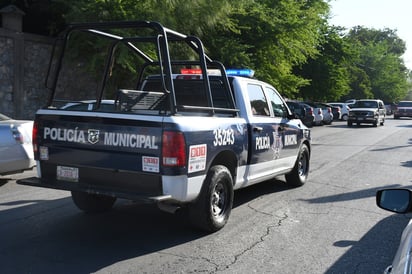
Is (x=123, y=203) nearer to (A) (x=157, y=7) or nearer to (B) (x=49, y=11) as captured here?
(A) (x=157, y=7)

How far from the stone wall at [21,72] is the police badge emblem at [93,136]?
12.1 meters

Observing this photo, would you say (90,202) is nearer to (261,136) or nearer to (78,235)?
(78,235)

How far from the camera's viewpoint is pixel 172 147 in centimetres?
470

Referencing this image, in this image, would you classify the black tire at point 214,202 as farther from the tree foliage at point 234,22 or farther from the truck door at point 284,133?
the tree foliage at point 234,22

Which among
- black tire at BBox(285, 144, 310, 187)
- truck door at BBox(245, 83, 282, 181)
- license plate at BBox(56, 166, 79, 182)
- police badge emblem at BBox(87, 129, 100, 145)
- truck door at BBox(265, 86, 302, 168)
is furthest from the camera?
black tire at BBox(285, 144, 310, 187)

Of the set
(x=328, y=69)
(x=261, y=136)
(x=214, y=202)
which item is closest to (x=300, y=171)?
(x=261, y=136)

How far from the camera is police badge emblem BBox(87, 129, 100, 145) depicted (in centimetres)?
502

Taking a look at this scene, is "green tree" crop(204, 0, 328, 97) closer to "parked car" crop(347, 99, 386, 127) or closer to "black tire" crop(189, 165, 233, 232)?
"parked car" crop(347, 99, 386, 127)

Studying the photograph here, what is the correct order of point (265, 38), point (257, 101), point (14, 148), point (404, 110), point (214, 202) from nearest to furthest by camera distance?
point (214, 202), point (257, 101), point (14, 148), point (265, 38), point (404, 110)

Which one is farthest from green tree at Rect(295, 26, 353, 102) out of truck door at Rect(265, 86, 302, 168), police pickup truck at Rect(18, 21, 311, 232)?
police pickup truck at Rect(18, 21, 311, 232)

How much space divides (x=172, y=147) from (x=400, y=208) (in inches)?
97.9

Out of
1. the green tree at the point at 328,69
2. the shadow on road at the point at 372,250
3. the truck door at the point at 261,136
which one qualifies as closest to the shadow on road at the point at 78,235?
the truck door at the point at 261,136

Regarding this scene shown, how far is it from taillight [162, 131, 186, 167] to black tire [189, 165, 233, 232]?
27.0 inches

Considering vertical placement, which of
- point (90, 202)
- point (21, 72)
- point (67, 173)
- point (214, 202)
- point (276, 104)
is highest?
point (21, 72)
